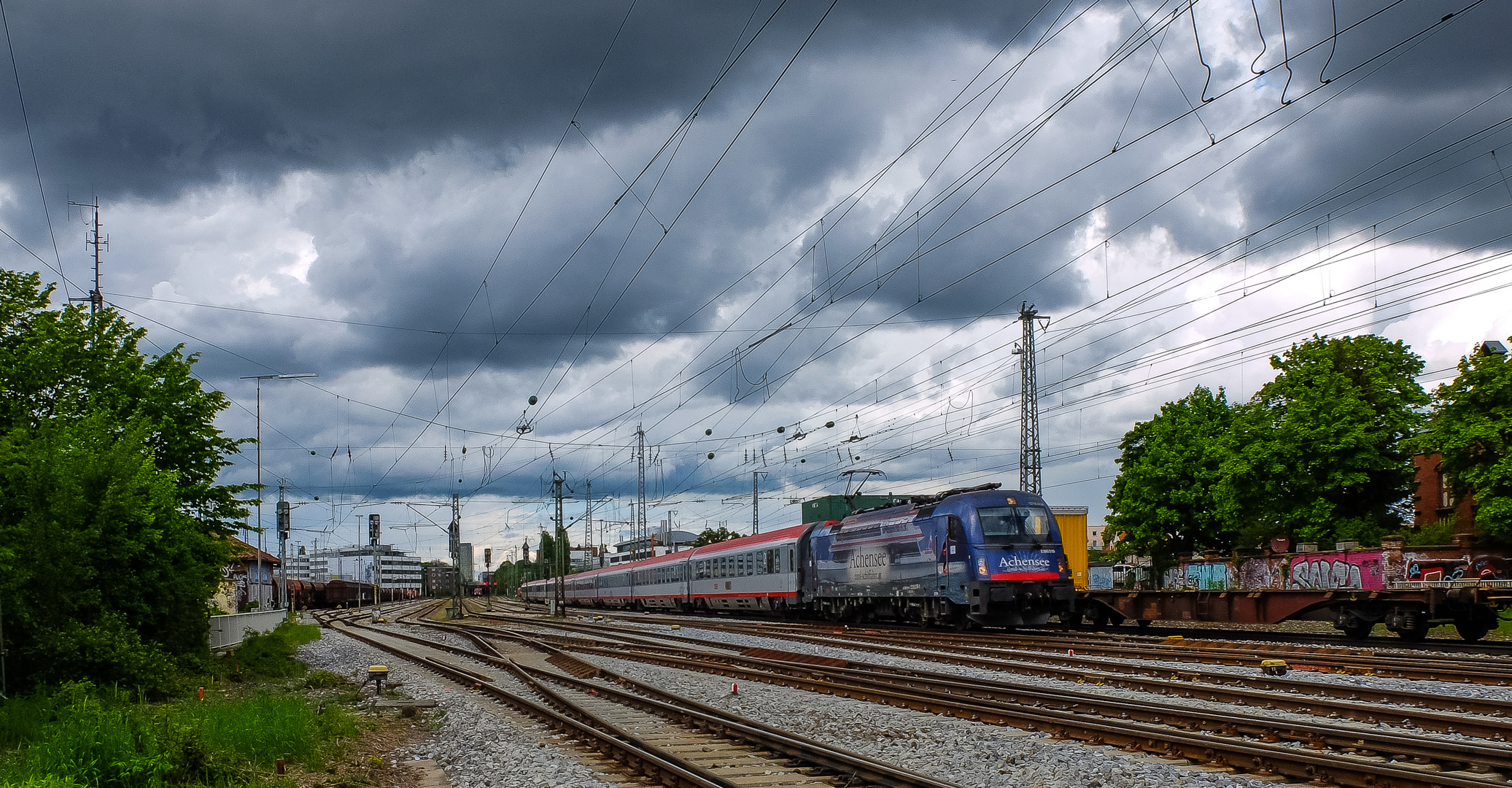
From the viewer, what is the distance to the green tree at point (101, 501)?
59.0ft

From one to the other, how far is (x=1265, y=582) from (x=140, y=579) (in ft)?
102

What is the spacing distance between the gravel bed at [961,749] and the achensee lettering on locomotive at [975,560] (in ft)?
39.1

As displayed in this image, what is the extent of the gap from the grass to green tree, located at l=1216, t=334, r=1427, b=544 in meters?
41.8

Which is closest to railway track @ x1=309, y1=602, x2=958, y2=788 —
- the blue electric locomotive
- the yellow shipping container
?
the blue electric locomotive

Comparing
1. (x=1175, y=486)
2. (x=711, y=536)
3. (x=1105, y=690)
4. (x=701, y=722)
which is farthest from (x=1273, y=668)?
(x=711, y=536)

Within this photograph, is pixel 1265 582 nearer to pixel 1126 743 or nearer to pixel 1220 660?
pixel 1220 660

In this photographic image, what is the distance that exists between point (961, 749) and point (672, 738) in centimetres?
330

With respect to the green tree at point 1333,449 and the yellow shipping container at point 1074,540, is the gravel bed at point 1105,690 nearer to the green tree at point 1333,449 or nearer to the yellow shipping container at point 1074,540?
the yellow shipping container at point 1074,540

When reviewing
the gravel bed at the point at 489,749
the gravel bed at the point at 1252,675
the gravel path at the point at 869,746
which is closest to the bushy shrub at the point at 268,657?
the gravel bed at the point at 489,749

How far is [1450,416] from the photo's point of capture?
41.9 metres

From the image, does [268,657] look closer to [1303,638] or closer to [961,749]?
[961,749]

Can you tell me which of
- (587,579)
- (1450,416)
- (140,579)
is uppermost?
(1450,416)

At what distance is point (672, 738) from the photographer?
1212 centimetres

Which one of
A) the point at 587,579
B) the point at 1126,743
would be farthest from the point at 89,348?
the point at 587,579
